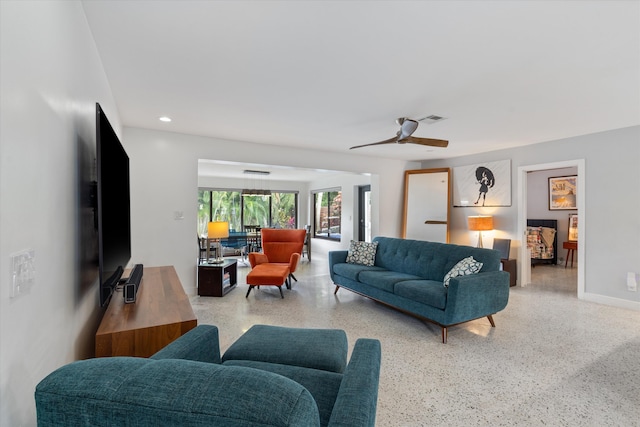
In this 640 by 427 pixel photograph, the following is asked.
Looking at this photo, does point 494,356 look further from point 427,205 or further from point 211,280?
point 427,205

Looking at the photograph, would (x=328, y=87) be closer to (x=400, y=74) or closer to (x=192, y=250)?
(x=400, y=74)

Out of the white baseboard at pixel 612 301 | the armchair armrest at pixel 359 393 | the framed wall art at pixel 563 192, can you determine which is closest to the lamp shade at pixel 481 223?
the white baseboard at pixel 612 301

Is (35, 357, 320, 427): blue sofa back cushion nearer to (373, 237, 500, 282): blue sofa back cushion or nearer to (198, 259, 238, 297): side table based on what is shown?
(373, 237, 500, 282): blue sofa back cushion

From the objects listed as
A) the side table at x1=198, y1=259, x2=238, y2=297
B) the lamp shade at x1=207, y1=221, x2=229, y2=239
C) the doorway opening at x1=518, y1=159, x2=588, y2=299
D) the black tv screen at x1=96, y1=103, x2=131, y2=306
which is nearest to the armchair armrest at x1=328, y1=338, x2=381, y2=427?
the black tv screen at x1=96, y1=103, x2=131, y2=306

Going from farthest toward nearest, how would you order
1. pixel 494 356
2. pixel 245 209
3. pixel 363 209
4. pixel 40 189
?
pixel 245 209
pixel 363 209
pixel 494 356
pixel 40 189

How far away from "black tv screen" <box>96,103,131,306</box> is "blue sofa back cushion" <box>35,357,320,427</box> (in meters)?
0.95

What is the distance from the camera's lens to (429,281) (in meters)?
3.61

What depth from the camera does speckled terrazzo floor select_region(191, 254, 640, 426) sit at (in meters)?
1.96

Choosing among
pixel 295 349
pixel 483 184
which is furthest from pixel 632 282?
pixel 295 349

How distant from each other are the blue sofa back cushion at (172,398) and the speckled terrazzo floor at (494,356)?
1571 mm

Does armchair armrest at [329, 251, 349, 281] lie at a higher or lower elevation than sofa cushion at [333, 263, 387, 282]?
higher

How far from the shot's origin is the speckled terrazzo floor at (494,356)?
1.96 m

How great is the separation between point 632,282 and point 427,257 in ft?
9.03

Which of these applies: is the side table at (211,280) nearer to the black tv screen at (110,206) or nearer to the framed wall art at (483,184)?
the black tv screen at (110,206)
